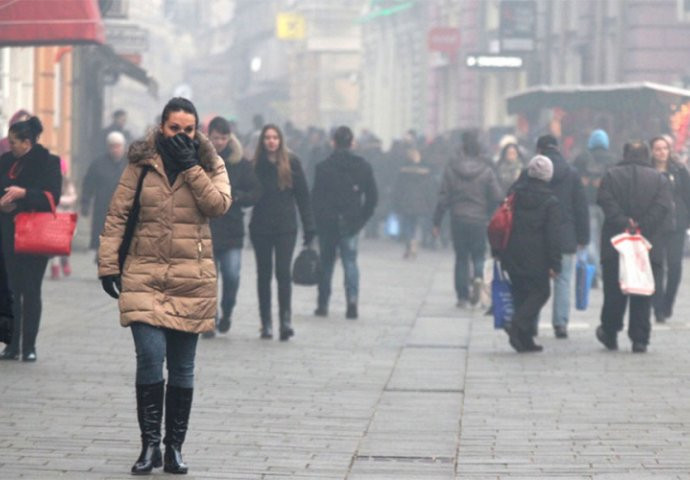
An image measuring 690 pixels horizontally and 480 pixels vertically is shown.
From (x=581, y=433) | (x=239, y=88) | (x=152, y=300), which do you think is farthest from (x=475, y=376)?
(x=239, y=88)

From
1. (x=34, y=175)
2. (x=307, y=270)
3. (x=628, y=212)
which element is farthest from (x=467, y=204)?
(x=34, y=175)

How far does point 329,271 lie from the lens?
16828 millimetres

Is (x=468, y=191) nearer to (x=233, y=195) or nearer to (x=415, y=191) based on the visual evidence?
(x=233, y=195)

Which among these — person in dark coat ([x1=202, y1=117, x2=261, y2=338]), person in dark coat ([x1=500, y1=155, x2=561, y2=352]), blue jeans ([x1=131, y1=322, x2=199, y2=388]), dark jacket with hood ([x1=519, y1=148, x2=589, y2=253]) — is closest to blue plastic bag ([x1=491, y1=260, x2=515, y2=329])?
person in dark coat ([x1=500, y1=155, x2=561, y2=352])

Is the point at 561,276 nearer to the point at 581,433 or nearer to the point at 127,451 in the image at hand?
the point at 581,433

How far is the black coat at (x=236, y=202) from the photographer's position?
14.3 m

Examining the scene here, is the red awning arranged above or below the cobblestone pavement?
above

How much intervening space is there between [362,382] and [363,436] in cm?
231

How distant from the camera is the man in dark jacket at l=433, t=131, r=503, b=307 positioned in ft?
59.3

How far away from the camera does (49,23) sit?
1630 centimetres

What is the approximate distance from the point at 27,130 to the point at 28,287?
1028mm

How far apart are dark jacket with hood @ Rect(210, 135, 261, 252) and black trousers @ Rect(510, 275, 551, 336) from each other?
2027 mm

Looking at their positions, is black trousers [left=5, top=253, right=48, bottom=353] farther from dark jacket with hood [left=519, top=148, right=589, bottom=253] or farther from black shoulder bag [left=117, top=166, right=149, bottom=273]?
dark jacket with hood [left=519, top=148, right=589, bottom=253]

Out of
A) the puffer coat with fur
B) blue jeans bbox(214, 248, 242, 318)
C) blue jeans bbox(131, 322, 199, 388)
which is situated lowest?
blue jeans bbox(214, 248, 242, 318)
